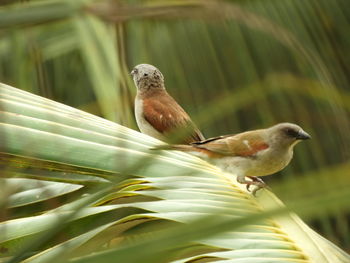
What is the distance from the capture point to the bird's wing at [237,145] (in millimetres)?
2529

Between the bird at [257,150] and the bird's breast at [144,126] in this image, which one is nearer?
the bird at [257,150]

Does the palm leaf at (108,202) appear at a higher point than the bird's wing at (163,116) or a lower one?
lower

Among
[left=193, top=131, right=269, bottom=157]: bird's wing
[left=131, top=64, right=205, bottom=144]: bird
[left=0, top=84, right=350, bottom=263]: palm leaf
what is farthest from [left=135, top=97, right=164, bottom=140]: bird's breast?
Answer: [left=0, top=84, right=350, bottom=263]: palm leaf

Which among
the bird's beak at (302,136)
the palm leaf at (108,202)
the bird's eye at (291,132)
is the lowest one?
the palm leaf at (108,202)

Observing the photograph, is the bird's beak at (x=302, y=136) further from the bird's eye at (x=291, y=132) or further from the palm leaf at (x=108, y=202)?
the palm leaf at (x=108, y=202)

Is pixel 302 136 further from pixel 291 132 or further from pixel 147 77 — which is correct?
pixel 147 77

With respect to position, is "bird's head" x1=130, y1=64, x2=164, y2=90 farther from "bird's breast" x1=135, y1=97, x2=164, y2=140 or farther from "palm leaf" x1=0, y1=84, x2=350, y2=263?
"palm leaf" x1=0, y1=84, x2=350, y2=263

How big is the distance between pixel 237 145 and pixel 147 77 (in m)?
1.10

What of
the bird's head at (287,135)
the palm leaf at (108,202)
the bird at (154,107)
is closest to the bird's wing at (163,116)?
the bird at (154,107)

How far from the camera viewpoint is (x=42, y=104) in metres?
1.31

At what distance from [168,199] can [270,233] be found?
0.20 m

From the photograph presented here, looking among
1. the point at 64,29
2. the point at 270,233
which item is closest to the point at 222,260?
the point at 270,233

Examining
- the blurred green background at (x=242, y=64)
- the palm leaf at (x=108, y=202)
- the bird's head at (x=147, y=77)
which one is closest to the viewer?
the palm leaf at (x=108, y=202)

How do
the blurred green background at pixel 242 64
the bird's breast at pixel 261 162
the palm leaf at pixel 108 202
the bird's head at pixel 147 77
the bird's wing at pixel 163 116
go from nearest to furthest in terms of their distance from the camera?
the palm leaf at pixel 108 202, the blurred green background at pixel 242 64, the bird's breast at pixel 261 162, the bird's wing at pixel 163 116, the bird's head at pixel 147 77
